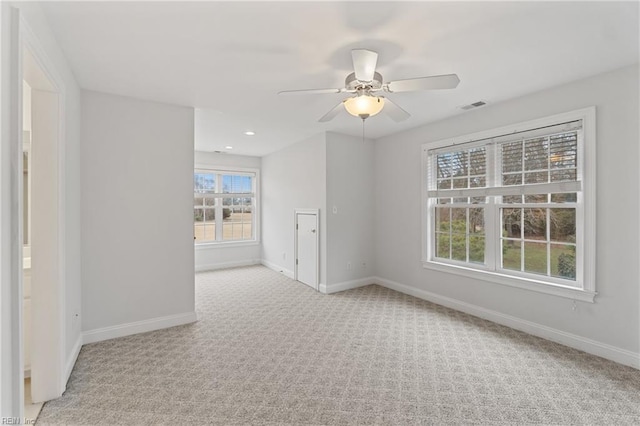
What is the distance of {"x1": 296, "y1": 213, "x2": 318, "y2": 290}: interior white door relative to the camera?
15.9 feet

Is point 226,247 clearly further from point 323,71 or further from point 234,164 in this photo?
point 323,71

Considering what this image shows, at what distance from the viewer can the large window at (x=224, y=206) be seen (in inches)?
250

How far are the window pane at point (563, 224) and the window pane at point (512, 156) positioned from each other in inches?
24.1

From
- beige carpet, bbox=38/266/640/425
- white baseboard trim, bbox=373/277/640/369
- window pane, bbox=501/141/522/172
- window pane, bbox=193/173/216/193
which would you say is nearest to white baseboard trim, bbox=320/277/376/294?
white baseboard trim, bbox=373/277/640/369

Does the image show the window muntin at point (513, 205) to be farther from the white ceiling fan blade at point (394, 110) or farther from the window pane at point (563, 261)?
the white ceiling fan blade at point (394, 110)

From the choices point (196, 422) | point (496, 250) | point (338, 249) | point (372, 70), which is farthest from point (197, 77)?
point (496, 250)

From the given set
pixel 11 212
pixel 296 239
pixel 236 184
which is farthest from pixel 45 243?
pixel 236 184

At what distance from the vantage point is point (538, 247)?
3.20 metres

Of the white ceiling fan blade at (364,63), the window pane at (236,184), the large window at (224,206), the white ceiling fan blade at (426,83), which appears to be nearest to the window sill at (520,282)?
the white ceiling fan blade at (426,83)

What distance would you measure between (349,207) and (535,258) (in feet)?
8.54

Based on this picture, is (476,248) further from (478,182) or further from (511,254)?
(478,182)

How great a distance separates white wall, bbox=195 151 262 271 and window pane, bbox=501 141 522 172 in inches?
197

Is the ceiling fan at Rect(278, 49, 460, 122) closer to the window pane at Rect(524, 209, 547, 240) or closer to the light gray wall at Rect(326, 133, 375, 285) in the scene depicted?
the window pane at Rect(524, 209, 547, 240)

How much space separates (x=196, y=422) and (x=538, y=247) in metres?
3.60
